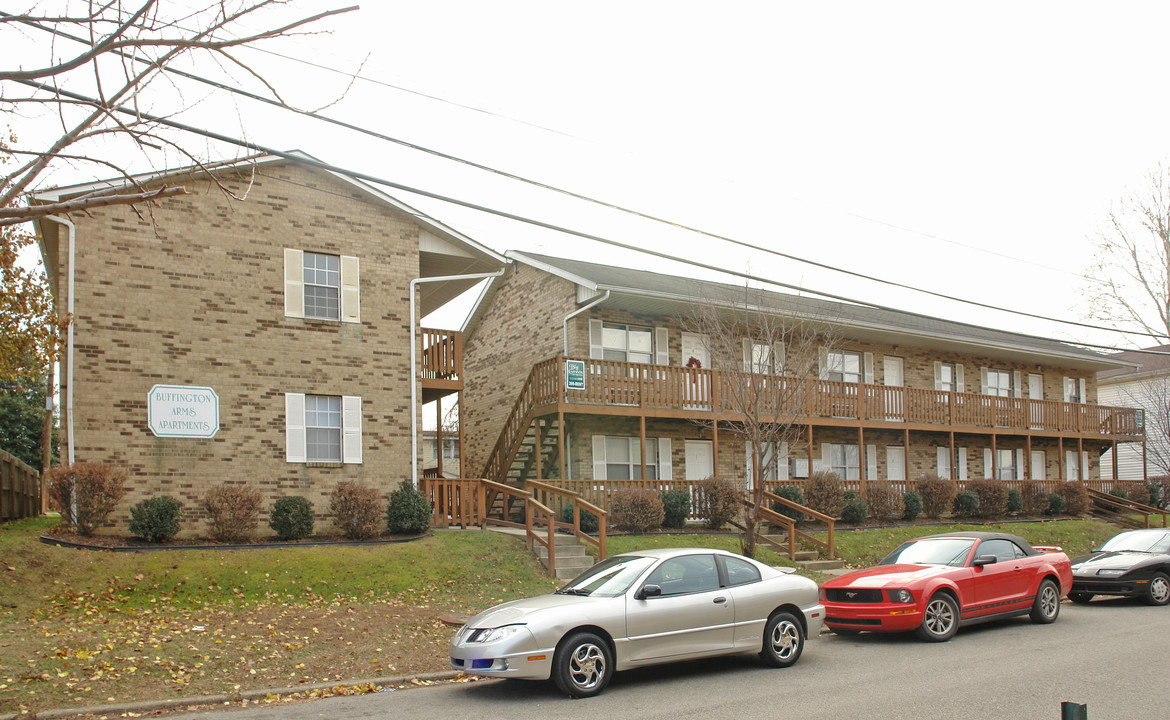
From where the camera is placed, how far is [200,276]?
1769cm

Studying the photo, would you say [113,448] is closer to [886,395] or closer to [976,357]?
[886,395]

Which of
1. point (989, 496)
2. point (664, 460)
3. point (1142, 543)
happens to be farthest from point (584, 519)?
point (989, 496)

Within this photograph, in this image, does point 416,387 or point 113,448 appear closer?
point 113,448

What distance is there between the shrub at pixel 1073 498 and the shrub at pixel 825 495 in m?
12.3

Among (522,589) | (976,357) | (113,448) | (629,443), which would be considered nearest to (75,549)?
(113,448)

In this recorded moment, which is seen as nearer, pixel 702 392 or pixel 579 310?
pixel 579 310

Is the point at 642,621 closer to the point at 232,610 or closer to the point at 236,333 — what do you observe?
the point at 232,610

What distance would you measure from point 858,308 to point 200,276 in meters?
22.7

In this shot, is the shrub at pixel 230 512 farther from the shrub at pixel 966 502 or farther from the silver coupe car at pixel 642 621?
the shrub at pixel 966 502

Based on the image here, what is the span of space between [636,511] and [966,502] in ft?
42.7

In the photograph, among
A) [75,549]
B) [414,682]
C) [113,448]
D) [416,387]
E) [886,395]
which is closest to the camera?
[414,682]

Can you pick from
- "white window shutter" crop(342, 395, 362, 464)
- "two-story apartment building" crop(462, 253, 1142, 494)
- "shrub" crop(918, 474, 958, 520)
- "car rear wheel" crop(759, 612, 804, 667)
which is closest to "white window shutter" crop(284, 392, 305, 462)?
"white window shutter" crop(342, 395, 362, 464)

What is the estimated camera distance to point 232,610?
12.6 m

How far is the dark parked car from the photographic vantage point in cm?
1498
